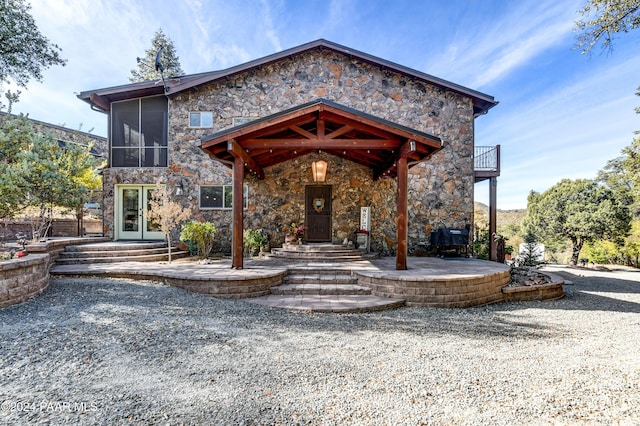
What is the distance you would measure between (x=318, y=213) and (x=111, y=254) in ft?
19.9

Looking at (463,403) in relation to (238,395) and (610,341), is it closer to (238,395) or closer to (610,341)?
(238,395)

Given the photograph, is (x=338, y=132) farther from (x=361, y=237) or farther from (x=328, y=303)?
(x=361, y=237)

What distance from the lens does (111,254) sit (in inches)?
301

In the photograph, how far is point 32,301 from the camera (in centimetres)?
425

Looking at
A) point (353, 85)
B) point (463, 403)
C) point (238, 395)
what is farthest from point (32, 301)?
point (353, 85)

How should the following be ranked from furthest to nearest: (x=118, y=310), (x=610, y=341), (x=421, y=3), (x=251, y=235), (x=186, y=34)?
(x=186, y=34) → (x=421, y=3) → (x=251, y=235) → (x=118, y=310) → (x=610, y=341)

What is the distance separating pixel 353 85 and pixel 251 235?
6184 millimetres

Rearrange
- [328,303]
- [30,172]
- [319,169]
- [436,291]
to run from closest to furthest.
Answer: [328,303] < [436,291] < [30,172] < [319,169]

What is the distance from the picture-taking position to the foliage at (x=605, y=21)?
6.62 metres

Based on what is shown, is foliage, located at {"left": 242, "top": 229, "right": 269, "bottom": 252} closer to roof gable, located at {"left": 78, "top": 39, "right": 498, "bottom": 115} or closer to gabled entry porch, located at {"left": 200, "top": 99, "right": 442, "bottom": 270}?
gabled entry porch, located at {"left": 200, "top": 99, "right": 442, "bottom": 270}

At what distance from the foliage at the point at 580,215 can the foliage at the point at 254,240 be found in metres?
17.1

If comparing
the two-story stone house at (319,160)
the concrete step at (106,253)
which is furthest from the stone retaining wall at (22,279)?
the two-story stone house at (319,160)

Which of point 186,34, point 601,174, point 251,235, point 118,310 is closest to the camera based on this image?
point 118,310

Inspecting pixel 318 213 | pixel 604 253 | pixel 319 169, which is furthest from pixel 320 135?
pixel 604 253
